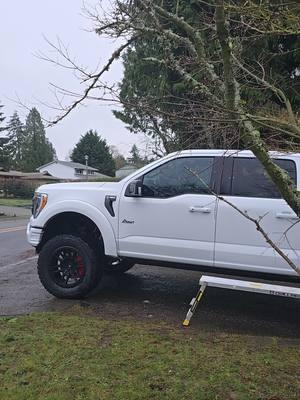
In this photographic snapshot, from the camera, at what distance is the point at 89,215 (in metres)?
6.42

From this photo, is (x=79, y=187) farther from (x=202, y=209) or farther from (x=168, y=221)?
(x=202, y=209)

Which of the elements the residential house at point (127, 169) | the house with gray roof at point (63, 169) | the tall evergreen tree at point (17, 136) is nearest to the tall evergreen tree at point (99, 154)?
the house with gray roof at point (63, 169)

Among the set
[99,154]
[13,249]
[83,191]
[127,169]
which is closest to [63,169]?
[99,154]

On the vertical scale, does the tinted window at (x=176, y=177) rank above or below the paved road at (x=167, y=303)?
above

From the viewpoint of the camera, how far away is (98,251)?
659 centimetres

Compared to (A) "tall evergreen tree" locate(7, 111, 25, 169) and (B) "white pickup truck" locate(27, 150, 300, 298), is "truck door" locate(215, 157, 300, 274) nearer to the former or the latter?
(B) "white pickup truck" locate(27, 150, 300, 298)

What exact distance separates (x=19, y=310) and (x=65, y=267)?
0.88m

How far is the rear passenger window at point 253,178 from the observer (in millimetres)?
5773

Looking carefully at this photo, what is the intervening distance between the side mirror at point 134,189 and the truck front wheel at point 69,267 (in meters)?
0.91

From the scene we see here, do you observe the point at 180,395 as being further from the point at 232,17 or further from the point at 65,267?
the point at 65,267

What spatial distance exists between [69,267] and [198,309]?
180cm

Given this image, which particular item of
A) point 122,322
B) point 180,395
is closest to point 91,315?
point 122,322

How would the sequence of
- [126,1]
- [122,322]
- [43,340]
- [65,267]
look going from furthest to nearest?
1. [65,267]
2. [122,322]
3. [126,1]
4. [43,340]

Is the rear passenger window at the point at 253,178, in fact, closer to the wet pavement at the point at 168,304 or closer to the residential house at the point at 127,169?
the wet pavement at the point at 168,304
